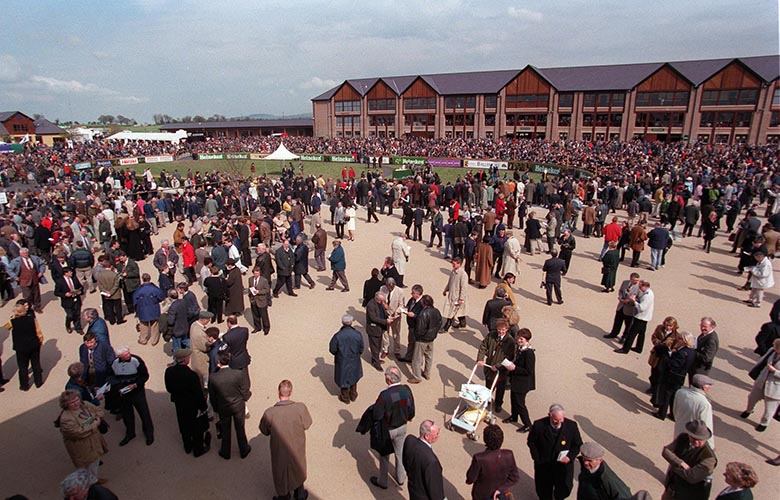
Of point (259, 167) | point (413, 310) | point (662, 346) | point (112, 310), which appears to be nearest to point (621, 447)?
point (662, 346)

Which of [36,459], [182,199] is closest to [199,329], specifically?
[36,459]

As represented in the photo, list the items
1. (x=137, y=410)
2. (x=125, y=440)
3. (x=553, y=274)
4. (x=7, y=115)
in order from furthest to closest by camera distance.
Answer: (x=7, y=115) < (x=553, y=274) < (x=125, y=440) < (x=137, y=410)

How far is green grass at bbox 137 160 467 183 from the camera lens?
3606cm

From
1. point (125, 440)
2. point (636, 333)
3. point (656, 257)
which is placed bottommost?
point (125, 440)

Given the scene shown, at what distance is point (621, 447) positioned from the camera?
18.9ft

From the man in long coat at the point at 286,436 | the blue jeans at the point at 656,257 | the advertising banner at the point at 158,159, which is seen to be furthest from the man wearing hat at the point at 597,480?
the advertising banner at the point at 158,159

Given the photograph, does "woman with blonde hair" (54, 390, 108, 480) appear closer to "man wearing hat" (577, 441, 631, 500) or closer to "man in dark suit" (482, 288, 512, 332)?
"man wearing hat" (577, 441, 631, 500)

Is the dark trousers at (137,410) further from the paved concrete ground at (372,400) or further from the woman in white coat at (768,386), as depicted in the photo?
the woman in white coat at (768,386)

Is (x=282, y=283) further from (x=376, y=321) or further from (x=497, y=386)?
(x=497, y=386)

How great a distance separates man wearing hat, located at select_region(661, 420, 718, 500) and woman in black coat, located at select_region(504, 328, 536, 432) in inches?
67.8

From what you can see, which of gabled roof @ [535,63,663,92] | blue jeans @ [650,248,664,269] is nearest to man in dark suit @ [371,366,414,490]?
blue jeans @ [650,248,664,269]

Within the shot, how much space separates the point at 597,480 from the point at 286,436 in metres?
3.00

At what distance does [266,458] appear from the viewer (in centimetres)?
565

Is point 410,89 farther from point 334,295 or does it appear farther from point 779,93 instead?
point 334,295
